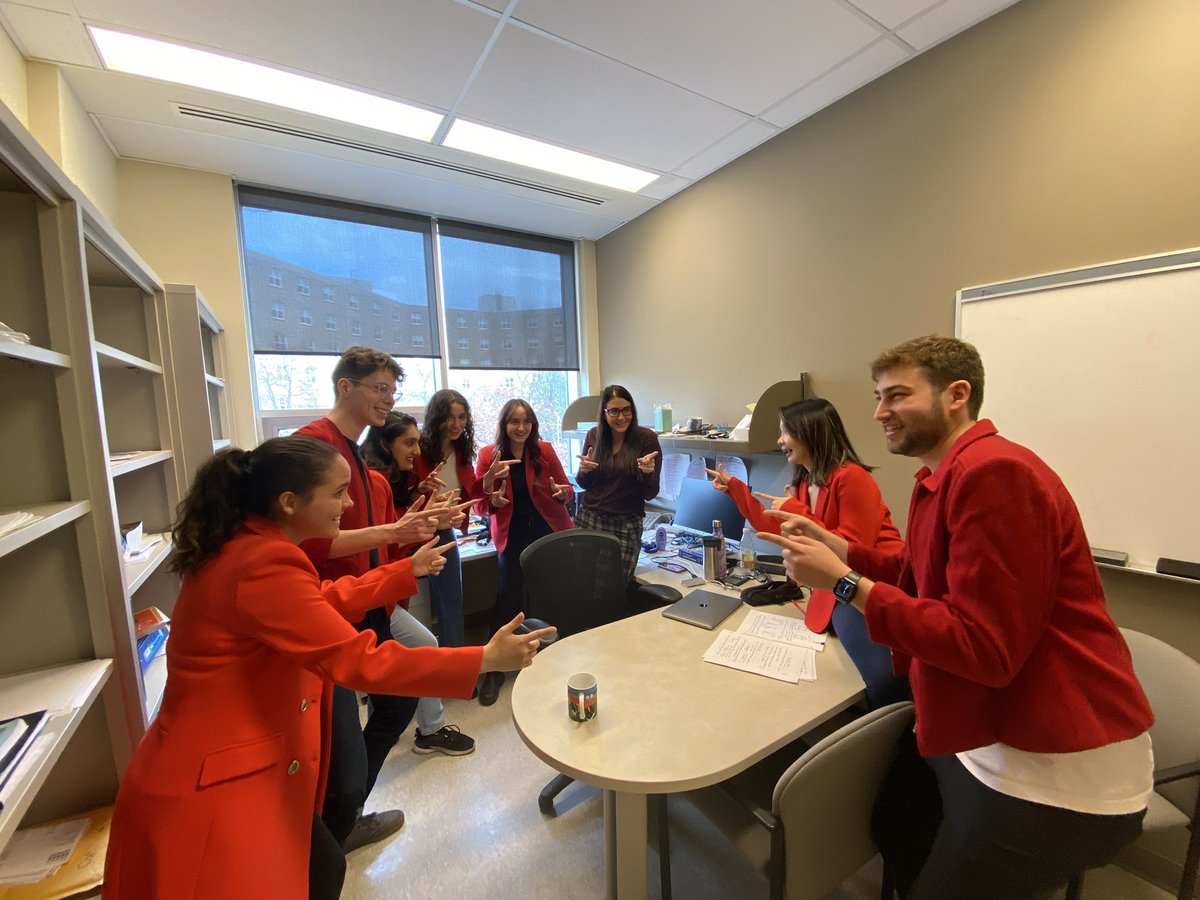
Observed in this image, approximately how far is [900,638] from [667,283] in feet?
9.40

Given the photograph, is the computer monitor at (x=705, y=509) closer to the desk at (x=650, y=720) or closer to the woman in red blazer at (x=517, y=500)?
the woman in red blazer at (x=517, y=500)

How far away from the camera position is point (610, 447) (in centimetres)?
259

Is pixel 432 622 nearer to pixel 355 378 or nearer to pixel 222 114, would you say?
pixel 355 378

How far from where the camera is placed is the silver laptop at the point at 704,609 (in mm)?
1680

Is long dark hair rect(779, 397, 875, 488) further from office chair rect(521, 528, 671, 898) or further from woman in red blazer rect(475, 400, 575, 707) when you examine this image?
woman in red blazer rect(475, 400, 575, 707)

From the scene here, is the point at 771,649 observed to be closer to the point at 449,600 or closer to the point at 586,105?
the point at 449,600

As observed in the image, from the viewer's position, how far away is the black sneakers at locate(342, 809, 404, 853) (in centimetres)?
170

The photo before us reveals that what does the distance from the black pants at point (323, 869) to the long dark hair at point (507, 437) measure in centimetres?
168

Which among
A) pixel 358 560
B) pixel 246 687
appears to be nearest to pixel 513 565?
pixel 358 560

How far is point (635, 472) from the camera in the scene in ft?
8.22

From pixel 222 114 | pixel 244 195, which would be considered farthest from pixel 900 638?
pixel 244 195

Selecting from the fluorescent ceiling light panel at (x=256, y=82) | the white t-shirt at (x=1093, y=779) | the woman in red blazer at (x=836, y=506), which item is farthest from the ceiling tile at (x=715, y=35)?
the white t-shirt at (x=1093, y=779)

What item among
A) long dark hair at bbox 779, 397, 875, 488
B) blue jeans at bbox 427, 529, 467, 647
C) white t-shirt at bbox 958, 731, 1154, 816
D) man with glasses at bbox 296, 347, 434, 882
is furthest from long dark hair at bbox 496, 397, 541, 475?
white t-shirt at bbox 958, 731, 1154, 816

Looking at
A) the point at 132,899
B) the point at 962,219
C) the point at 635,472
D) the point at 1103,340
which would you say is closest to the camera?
the point at 132,899
